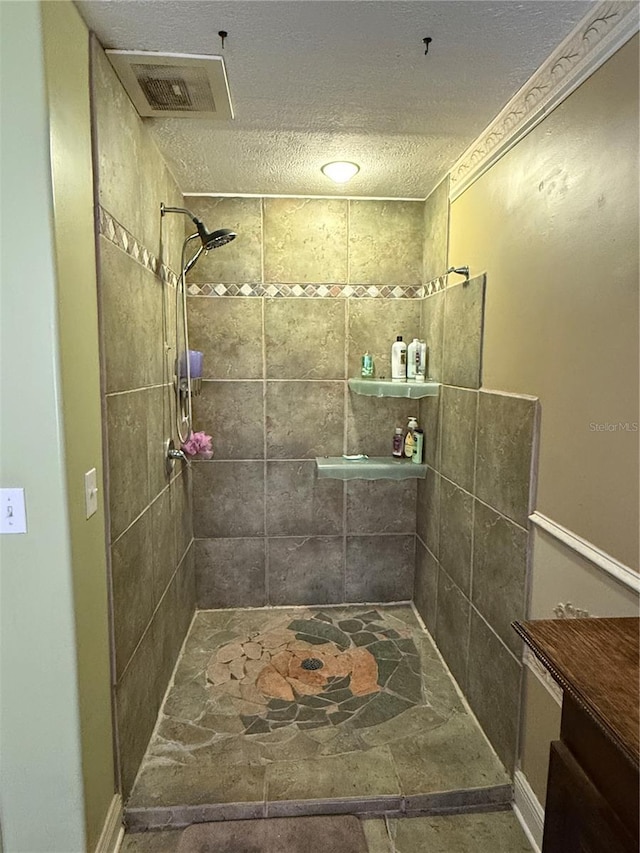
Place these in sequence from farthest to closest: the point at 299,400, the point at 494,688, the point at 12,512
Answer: the point at 299,400 → the point at 494,688 → the point at 12,512

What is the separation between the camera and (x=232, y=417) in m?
2.65

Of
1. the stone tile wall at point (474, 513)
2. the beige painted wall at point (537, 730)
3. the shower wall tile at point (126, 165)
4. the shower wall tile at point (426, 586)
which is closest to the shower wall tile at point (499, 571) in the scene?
the stone tile wall at point (474, 513)

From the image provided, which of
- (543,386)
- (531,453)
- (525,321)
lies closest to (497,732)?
(531,453)

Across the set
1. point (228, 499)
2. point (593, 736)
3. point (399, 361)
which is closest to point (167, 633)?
point (228, 499)

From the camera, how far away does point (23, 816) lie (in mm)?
1295

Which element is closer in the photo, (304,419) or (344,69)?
(344,69)

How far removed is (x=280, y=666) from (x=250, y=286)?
6.18 feet

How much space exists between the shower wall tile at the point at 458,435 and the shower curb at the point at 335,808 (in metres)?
1.04

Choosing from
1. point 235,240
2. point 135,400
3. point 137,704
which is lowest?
point 137,704

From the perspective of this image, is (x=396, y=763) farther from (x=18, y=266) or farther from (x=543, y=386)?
(x=18, y=266)

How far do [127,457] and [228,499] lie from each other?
1.16 metres

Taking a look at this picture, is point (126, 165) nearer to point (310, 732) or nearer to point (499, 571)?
point (499, 571)

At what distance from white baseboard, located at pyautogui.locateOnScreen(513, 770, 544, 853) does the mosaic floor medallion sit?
51 centimetres

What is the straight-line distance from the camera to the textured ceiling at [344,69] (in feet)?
3.97
